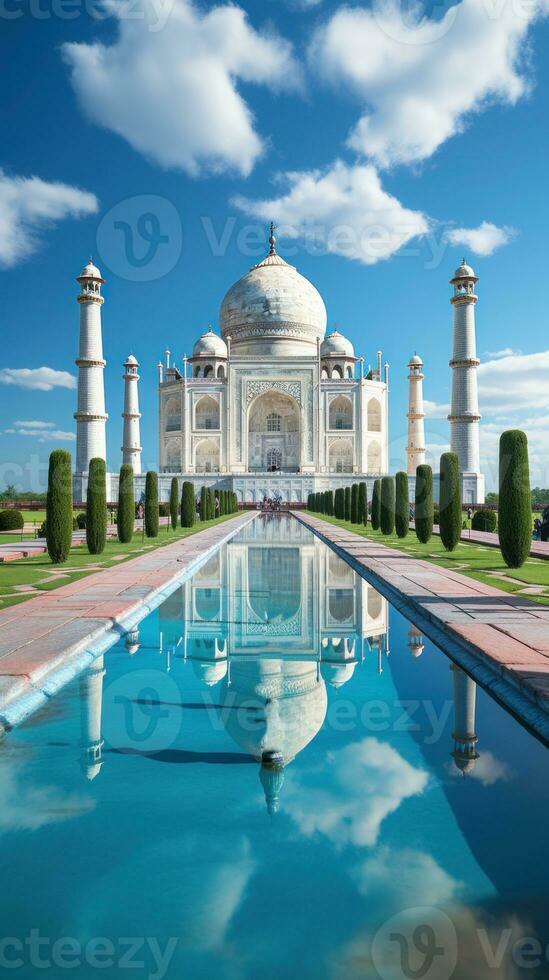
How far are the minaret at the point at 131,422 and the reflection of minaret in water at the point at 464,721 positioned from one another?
29410 millimetres

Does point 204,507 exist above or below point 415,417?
below

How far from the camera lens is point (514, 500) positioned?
26.2 feet

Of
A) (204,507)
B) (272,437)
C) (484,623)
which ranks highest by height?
(272,437)

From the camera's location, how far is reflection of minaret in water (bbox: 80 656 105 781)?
234cm

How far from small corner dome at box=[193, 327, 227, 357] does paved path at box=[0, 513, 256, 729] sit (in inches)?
1133

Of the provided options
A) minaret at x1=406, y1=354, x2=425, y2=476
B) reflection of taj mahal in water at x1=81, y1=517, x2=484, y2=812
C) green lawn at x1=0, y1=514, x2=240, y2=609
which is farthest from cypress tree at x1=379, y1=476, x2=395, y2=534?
minaret at x1=406, y1=354, x2=425, y2=476

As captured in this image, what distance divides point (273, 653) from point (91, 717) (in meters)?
1.28

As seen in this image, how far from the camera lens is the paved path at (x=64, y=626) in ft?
9.61

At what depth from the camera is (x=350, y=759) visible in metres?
2.37

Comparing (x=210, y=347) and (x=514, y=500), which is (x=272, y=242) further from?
(x=514, y=500)

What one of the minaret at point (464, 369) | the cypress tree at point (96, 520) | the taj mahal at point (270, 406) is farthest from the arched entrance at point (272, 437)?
the cypress tree at point (96, 520)

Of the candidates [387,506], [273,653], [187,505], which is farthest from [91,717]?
[187,505]

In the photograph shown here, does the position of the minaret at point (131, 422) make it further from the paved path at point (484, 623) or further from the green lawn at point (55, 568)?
the paved path at point (484, 623)

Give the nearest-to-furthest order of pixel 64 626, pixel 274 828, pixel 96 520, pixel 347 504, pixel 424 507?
pixel 274 828, pixel 64 626, pixel 96 520, pixel 424 507, pixel 347 504
